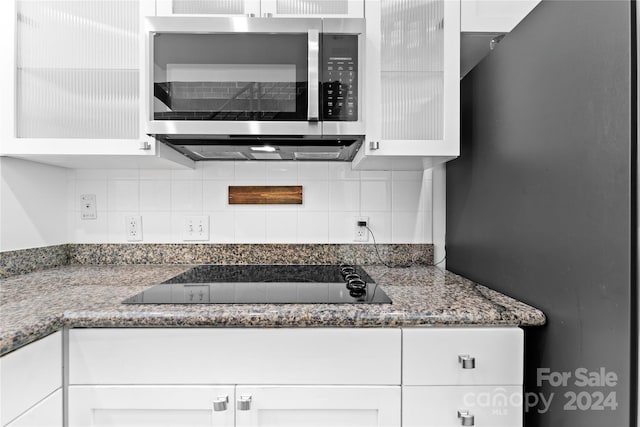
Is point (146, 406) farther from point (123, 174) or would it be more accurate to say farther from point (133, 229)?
point (123, 174)

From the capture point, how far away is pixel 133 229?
1.67 meters

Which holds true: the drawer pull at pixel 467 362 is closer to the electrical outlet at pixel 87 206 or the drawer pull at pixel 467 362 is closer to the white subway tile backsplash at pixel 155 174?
the white subway tile backsplash at pixel 155 174

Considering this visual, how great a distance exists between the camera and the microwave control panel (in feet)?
3.99

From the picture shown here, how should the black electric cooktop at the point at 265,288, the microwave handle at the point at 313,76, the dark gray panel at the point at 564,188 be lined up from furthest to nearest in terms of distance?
the microwave handle at the point at 313,76
the black electric cooktop at the point at 265,288
the dark gray panel at the point at 564,188

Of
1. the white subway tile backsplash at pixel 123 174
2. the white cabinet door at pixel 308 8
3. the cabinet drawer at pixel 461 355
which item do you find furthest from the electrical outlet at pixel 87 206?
the cabinet drawer at pixel 461 355

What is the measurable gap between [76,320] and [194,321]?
295 mm

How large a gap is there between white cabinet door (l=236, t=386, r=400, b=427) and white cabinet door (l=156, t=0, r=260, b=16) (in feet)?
4.03

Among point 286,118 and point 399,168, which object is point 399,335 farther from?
point 399,168

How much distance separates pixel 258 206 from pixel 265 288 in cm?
59

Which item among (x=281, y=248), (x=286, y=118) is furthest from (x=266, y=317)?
(x=281, y=248)

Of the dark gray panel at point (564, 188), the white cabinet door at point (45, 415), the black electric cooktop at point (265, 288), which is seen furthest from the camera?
the black electric cooktop at point (265, 288)

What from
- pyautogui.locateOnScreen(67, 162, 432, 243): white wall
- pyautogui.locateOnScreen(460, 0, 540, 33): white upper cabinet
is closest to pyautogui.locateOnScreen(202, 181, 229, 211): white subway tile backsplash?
pyautogui.locateOnScreen(67, 162, 432, 243): white wall

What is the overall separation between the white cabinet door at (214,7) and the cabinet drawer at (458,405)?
1.33m

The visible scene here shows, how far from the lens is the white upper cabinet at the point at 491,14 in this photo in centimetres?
131
